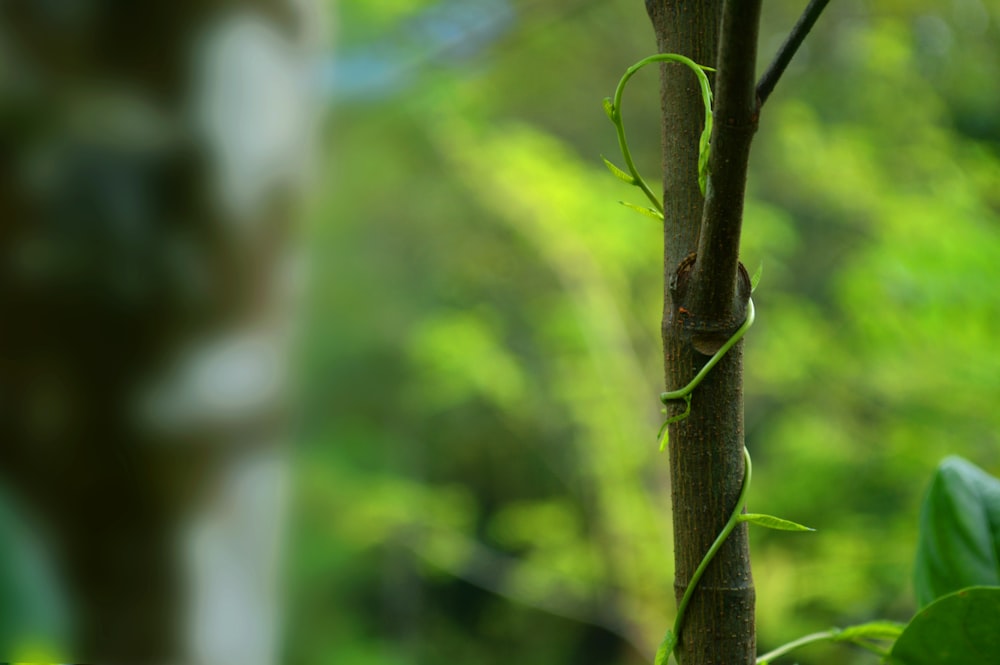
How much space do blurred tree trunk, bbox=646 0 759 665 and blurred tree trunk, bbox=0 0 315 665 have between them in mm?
930

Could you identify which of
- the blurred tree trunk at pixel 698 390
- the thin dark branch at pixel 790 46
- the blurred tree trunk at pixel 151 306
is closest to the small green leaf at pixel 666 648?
the blurred tree trunk at pixel 698 390

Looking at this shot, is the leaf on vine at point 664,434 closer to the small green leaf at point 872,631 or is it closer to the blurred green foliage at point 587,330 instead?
the small green leaf at point 872,631

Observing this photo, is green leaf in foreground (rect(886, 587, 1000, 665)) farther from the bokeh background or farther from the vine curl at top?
the bokeh background

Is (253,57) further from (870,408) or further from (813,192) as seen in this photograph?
(813,192)

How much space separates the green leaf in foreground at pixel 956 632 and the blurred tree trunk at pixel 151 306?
0.93m

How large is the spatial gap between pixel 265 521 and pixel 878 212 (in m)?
1.30

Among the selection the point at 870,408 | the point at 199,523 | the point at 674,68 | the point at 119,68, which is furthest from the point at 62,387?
the point at 870,408

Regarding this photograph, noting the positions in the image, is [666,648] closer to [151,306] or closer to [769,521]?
[769,521]

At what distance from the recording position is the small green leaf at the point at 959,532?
0.28 metres

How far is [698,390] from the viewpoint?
20 centimetres

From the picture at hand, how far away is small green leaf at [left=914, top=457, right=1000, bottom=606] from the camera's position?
0.28 meters

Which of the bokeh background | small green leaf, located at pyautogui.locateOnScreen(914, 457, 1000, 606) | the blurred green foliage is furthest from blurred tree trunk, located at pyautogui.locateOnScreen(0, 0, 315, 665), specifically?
small green leaf, located at pyautogui.locateOnScreen(914, 457, 1000, 606)

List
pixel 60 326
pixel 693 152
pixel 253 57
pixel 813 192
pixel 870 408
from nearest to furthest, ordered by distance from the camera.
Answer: pixel 693 152 → pixel 253 57 → pixel 60 326 → pixel 870 408 → pixel 813 192

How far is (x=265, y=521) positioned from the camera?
1.11 m
